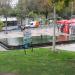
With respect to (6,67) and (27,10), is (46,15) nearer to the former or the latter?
(27,10)

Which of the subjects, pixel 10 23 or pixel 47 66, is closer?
pixel 47 66

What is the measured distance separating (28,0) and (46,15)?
242 inches

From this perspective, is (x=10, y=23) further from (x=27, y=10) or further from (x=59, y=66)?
(x=59, y=66)

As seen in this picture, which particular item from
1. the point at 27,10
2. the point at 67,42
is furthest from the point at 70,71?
the point at 27,10

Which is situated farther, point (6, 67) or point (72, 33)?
point (72, 33)

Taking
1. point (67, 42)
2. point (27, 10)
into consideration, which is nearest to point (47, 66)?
point (67, 42)

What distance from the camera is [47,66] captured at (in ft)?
39.5

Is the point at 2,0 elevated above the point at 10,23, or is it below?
above

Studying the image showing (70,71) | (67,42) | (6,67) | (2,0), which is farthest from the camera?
(2,0)

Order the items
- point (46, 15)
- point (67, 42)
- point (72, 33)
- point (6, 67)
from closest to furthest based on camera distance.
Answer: point (6, 67)
point (67, 42)
point (72, 33)
point (46, 15)

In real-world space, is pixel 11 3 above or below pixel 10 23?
above

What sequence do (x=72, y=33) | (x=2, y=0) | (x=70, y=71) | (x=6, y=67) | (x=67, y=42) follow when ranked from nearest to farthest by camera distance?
(x=70, y=71) → (x=6, y=67) → (x=67, y=42) → (x=72, y=33) → (x=2, y=0)

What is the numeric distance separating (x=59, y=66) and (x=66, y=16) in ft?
211

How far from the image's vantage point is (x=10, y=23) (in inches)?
2835
